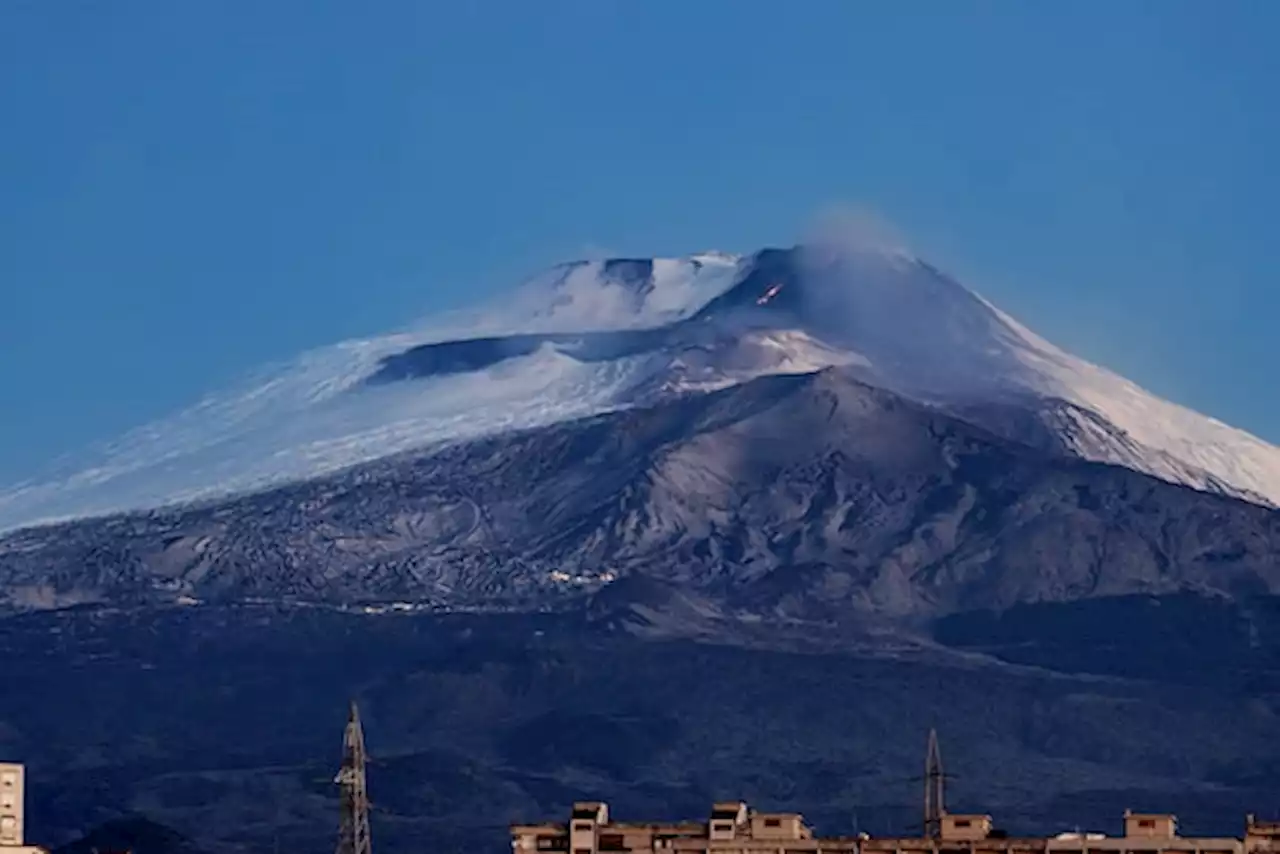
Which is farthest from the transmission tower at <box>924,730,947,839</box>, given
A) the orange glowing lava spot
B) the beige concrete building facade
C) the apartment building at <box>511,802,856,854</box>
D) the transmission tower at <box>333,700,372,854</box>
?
the orange glowing lava spot

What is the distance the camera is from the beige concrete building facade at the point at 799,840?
67.2m

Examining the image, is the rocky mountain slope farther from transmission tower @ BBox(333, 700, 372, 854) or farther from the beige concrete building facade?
transmission tower @ BBox(333, 700, 372, 854)

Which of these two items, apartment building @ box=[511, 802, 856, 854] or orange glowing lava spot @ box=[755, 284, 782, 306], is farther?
orange glowing lava spot @ box=[755, 284, 782, 306]

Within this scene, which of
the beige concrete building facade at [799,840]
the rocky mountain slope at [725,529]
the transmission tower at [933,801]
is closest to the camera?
the beige concrete building facade at [799,840]

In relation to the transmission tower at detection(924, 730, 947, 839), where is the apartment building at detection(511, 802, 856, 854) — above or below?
below

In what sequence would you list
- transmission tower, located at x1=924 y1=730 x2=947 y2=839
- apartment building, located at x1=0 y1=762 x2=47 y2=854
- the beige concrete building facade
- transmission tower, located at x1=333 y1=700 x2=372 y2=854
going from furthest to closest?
apartment building, located at x1=0 y1=762 x2=47 y2=854
transmission tower, located at x1=924 y1=730 x2=947 y2=839
transmission tower, located at x1=333 y1=700 x2=372 y2=854
the beige concrete building facade

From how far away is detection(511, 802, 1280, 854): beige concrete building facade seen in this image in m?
67.2

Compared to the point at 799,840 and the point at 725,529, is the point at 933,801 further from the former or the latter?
the point at 725,529

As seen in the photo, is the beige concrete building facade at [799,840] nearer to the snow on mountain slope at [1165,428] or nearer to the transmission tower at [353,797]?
the transmission tower at [353,797]

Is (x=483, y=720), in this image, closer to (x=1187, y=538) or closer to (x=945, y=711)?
(x=945, y=711)

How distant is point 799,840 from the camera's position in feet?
224

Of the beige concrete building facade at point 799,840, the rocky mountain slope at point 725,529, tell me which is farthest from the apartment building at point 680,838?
the rocky mountain slope at point 725,529

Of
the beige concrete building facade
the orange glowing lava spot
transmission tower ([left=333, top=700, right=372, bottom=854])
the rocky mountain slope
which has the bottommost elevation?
the beige concrete building facade

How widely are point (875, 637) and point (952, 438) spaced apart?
16.3 m
